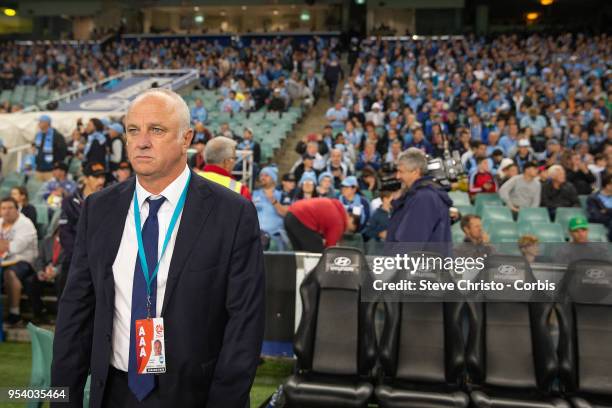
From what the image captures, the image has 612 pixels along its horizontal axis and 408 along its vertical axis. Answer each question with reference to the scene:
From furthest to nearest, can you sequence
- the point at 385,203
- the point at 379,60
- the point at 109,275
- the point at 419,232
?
the point at 379,60 → the point at 385,203 → the point at 419,232 → the point at 109,275

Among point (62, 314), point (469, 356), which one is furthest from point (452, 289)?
point (62, 314)

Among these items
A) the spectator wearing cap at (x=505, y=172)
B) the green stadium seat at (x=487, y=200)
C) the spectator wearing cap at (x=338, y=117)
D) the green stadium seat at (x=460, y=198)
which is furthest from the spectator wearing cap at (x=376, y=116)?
the green stadium seat at (x=487, y=200)

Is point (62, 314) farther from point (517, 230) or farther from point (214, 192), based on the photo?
point (517, 230)

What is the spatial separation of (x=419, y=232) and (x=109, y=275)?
7.94ft

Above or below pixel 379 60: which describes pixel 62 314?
below

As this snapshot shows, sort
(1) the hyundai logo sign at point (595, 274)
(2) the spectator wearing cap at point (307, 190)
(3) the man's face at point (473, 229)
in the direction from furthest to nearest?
(2) the spectator wearing cap at point (307, 190) → (3) the man's face at point (473, 229) → (1) the hyundai logo sign at point (595, 274)

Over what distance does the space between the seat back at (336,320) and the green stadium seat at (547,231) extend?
342 cm

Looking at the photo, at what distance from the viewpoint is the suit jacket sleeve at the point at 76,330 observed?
1.97 m

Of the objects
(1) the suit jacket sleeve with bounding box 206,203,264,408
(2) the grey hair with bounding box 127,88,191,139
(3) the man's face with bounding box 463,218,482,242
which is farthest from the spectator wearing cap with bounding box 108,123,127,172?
(1) the suit jacket sleeve with bounding box 206,203,264,408

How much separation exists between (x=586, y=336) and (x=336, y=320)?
1471mm

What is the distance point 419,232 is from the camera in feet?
13.0

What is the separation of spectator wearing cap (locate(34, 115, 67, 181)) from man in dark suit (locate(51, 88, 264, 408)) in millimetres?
8304

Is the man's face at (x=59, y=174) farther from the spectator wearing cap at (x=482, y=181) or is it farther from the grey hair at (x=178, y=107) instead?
the grey hair at (x=178, y=107)

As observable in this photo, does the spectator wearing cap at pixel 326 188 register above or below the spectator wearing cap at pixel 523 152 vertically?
below
